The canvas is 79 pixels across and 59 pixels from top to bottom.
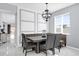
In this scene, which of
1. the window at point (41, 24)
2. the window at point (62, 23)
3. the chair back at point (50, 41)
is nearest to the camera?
the chair back at point (50, 41)

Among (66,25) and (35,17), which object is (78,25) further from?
(35,17)

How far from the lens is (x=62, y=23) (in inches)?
205

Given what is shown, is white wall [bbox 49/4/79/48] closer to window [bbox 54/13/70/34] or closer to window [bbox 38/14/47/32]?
window [bbox 54/13/70/34]

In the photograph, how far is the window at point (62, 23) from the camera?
4.80 meters

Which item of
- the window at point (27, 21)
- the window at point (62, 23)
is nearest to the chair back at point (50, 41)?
the window at point (62, 23)

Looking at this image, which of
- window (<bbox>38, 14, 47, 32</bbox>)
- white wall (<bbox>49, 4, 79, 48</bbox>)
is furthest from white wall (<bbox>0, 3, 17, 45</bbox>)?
white wall (<bbox>49, 4, 79, 48</bbox>)

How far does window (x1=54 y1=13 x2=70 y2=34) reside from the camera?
480cm

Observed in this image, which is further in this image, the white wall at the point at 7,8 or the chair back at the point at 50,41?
the white wall at the point at 7,8

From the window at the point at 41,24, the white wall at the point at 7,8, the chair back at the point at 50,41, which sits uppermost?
the white wall at the point at 7,8

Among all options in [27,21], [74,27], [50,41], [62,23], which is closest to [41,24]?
[27,21]

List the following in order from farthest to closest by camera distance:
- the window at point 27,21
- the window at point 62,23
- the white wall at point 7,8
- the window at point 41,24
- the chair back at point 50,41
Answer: the window at point 41,24, the window at point 62,23, the window at point 27,21, the white wall at point 7,8, the chair back at point 50,41

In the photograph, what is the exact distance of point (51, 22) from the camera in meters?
5.95

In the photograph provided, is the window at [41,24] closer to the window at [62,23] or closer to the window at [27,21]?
the window at [27,21]

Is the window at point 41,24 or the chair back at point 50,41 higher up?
the window at point 41,24
